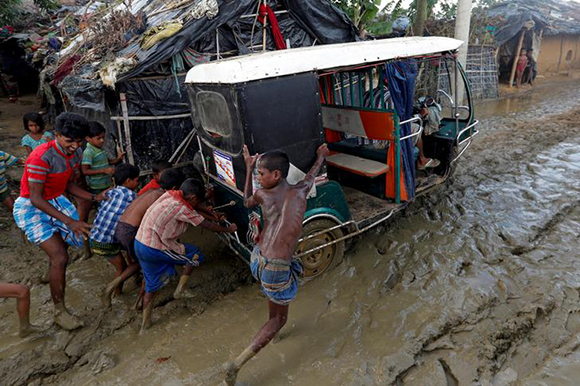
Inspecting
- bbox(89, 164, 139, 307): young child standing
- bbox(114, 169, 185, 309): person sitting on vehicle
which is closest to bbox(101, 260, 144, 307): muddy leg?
bbox(89, 164, 139, 307): young child standing

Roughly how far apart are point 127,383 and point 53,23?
14.2 m

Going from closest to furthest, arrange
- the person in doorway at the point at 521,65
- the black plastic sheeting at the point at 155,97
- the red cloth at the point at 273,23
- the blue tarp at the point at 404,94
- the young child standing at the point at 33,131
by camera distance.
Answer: the blue tarp at the point at 404,94 < the young child standing at the point at 33,131 < the black plastic sheeting at the point at 155,97 < the red cloth at the point at 273,23 < the person in doorway at the point at 521,65

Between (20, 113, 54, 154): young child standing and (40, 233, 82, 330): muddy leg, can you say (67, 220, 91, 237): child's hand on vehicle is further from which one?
(20, 113, 54, 154): young child standing

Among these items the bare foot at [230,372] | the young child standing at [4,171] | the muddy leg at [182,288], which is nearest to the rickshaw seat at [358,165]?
the muddy leg at [182,288]

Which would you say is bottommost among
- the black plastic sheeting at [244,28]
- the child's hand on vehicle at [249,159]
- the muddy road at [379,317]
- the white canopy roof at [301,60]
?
the muddy road at [379,317]

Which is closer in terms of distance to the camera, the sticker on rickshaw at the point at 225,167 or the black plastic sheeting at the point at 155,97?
the sticker on rickshaw at the point at 225,167

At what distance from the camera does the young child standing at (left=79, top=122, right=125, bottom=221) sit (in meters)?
4.01

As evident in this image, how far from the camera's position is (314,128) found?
332 centimetres

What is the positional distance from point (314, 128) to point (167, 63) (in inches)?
135

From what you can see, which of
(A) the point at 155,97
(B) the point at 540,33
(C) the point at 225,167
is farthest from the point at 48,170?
(B) the point at 540,33

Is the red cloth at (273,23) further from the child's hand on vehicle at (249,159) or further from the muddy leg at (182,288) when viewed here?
the muddy leg at (182,288)

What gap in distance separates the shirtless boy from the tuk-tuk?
22.0 inches

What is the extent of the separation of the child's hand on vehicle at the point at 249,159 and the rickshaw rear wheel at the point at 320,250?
864mm

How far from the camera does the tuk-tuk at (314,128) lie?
3016 millimetres
